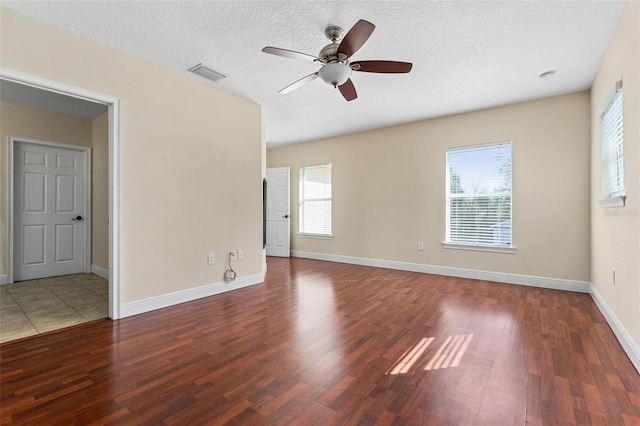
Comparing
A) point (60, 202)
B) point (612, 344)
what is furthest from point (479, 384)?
point (60, 202)

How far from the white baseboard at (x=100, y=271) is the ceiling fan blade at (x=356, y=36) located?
4792mm

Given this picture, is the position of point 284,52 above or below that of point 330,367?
above

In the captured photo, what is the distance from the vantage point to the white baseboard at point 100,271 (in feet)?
15.4

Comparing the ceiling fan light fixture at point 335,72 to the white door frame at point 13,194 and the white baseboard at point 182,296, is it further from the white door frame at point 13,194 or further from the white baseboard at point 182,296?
the white door frame at point 13,194

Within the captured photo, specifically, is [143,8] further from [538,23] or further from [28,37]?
[538,23]

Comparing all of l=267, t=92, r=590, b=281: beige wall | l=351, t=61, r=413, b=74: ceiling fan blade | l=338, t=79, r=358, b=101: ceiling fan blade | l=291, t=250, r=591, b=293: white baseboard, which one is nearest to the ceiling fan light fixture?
l=351, t=61, r=413, b=74: ceiling fan blade

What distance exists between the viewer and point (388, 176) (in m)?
5.52

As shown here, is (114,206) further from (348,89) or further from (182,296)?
(348,89)

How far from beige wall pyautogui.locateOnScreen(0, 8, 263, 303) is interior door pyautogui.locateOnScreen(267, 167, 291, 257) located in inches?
94.4

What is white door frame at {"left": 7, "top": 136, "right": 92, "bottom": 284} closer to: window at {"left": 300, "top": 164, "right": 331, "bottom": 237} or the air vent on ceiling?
the air vent on ceiling

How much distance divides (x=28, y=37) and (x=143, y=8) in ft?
3.33

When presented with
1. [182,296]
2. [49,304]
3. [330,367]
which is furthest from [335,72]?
[49,304]

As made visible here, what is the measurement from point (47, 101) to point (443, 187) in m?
6.05

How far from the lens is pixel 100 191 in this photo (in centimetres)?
498
